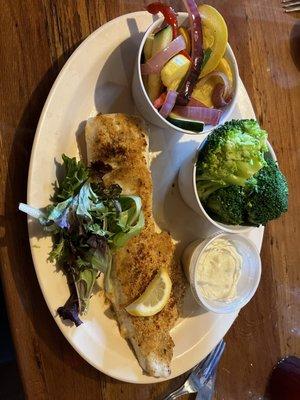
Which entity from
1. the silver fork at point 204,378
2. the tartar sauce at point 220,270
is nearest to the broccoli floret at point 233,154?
the tartar sauce at point 220,270

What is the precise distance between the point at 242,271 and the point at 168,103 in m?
0.65

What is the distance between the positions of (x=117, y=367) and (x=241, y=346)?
546 millimetres

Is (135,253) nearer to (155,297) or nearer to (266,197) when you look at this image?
(155,297)

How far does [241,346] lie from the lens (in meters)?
1.93

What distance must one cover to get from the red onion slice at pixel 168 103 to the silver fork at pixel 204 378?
0.87 metres

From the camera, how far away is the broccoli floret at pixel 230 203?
163 cm

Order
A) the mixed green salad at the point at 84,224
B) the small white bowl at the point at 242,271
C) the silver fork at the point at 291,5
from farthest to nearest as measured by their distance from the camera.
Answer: the silver fork at the point at 291,5
the small white bowl at the point at 242,271
the mixed green salad at the point at 84,224

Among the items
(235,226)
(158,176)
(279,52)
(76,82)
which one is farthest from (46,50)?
(279,52)

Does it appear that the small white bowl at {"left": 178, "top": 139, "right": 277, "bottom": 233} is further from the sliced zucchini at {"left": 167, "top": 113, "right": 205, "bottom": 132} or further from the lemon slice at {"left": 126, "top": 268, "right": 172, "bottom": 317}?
the lemon slice at {"left": 126, "top": 268, "right": 172, "bottom": 317}

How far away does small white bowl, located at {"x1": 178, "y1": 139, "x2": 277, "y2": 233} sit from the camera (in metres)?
1.64

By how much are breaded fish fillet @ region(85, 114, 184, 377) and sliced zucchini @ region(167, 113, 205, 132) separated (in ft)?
0.39

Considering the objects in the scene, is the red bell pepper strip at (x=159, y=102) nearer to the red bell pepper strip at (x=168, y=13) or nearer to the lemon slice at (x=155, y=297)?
the red bell pepper strip at (x=168, y=13)

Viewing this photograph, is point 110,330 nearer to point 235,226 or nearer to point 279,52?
point 235,226

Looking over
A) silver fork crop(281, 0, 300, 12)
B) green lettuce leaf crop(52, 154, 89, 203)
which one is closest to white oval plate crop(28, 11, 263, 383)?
green lettuce leaf crop(52, 154, 89, 203)
